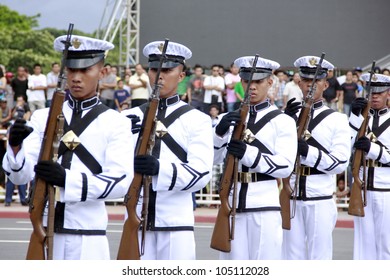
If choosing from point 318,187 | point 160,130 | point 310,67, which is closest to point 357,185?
point 318,187

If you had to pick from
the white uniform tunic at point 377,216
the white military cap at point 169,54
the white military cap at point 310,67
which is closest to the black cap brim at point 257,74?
the white military cap at point 169,54

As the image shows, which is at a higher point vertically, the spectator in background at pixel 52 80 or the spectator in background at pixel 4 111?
the spectator in background at pixel 52 80

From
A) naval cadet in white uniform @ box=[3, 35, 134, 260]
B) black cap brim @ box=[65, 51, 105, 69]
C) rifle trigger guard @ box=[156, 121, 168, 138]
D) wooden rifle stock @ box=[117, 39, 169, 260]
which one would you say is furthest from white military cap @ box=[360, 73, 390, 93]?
black cap brim @ box=[65, 51, 105, 69]

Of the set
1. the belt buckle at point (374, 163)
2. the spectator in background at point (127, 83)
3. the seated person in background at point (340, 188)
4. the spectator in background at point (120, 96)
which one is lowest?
the seated person in background at point (340, 188)

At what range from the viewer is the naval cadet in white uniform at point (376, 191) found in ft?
38.7

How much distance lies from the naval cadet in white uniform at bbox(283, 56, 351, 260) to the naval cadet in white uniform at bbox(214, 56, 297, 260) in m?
1.41

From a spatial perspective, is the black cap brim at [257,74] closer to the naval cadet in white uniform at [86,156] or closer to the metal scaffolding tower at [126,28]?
the naval cadet in white uniform at [86,156]

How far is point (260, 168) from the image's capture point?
29.1ft

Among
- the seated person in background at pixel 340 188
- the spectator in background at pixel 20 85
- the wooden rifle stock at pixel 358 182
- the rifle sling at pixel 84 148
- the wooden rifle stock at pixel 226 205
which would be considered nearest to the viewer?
the rifle sling at pixel 84 148

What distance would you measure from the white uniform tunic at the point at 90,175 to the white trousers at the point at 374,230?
554 cm

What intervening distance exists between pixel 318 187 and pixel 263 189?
5.84 feet

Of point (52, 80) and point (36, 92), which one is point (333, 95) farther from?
point (36, 92)
